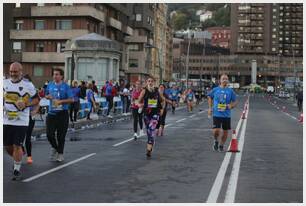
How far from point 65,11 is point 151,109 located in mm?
55451

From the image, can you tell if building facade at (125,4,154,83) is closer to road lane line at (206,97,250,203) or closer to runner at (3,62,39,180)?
road lane line at (206,97,250,203)

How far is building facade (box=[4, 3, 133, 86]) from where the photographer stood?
67000 millimetres

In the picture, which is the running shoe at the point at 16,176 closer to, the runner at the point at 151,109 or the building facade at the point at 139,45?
the runner at the point at 151,109

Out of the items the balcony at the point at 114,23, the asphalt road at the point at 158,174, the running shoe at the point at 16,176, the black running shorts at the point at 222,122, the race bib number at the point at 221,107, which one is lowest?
the asphalt road at the point at 158,174

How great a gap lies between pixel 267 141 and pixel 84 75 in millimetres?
25233

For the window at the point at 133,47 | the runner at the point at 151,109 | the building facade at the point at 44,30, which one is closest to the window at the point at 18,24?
the building facade at the point at 44,30

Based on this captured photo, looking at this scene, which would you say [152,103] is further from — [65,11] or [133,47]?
[133,47]

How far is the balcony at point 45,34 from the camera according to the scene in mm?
66500

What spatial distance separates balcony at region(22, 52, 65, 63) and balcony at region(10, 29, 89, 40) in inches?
69.1

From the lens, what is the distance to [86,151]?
14172 millimetres

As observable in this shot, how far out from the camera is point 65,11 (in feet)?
220

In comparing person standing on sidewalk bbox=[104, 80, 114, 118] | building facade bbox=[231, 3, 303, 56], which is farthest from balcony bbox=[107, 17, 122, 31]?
building facade bbox=[231, 3, 303, 56]

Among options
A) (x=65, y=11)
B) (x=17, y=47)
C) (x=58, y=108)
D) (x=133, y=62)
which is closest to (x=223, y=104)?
(x=58, y=108)

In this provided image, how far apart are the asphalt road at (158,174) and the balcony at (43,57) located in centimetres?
5205
